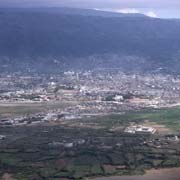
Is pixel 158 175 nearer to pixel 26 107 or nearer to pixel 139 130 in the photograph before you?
pixel 139 130

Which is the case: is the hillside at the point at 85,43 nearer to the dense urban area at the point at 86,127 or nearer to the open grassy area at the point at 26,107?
the dense urban area at the point at 86,127

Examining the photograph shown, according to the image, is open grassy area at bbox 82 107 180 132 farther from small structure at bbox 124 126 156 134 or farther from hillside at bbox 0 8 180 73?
hillside at bbox 0 8 180 73

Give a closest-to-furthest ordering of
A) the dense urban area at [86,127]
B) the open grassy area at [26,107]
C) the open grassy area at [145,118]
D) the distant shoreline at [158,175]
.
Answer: the distant shoreline at [158,175]
the dense urban area at [86,127]
the open grassy area at [145,118]
the open grassy area at [26,107]

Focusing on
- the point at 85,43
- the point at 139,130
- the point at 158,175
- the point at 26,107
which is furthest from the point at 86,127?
the point at 85,43

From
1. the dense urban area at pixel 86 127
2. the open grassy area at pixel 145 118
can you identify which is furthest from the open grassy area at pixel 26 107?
the open grassy area at pixel 145 118

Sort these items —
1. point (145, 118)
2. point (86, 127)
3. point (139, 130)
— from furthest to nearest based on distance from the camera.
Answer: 1. point (145, 118)
2. point (86, 127)
3. point (139, 130)
